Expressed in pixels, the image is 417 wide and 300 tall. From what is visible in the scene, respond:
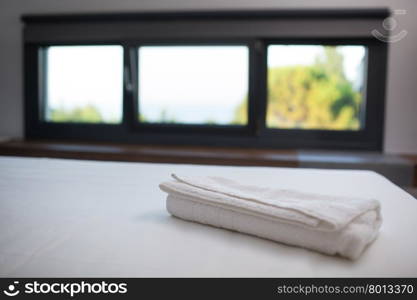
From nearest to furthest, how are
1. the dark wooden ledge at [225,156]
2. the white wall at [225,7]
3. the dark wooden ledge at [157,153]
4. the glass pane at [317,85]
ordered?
the dark wooden ledge at [225,156], the dark wooden ledge at [157,153], the white wall at [225,7], the glass pane at [317,85]

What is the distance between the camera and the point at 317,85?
3.05 meters

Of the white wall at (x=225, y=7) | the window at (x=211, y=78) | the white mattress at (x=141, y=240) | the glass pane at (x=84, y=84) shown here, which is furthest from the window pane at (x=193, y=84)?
the white mattress at (x=141, y=240)

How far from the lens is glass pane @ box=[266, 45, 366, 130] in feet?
9.92

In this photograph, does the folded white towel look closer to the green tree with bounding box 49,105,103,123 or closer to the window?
the window

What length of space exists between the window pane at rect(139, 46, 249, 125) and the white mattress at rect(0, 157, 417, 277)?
176 centimetres

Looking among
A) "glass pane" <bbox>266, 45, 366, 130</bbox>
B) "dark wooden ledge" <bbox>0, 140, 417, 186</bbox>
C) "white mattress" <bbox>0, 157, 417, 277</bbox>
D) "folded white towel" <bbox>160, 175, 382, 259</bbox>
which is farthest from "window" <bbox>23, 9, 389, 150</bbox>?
"folded white towel" <bbox>160, 175, 382, 259</bbox>

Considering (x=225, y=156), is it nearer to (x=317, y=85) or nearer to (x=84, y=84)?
(x=317, y=85)

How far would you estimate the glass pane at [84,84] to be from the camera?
3287 millimetres

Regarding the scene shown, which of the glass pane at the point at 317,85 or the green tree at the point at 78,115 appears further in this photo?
the green tree at the point at 78,115

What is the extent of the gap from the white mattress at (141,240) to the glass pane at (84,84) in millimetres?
1908

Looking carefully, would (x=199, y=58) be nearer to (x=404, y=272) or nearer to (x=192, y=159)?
(x=192, y=159)

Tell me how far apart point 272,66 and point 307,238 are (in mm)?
2406

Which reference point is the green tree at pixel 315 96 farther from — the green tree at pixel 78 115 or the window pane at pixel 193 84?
the green tree at pixel 78 115

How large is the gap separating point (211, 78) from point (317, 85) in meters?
0.77
